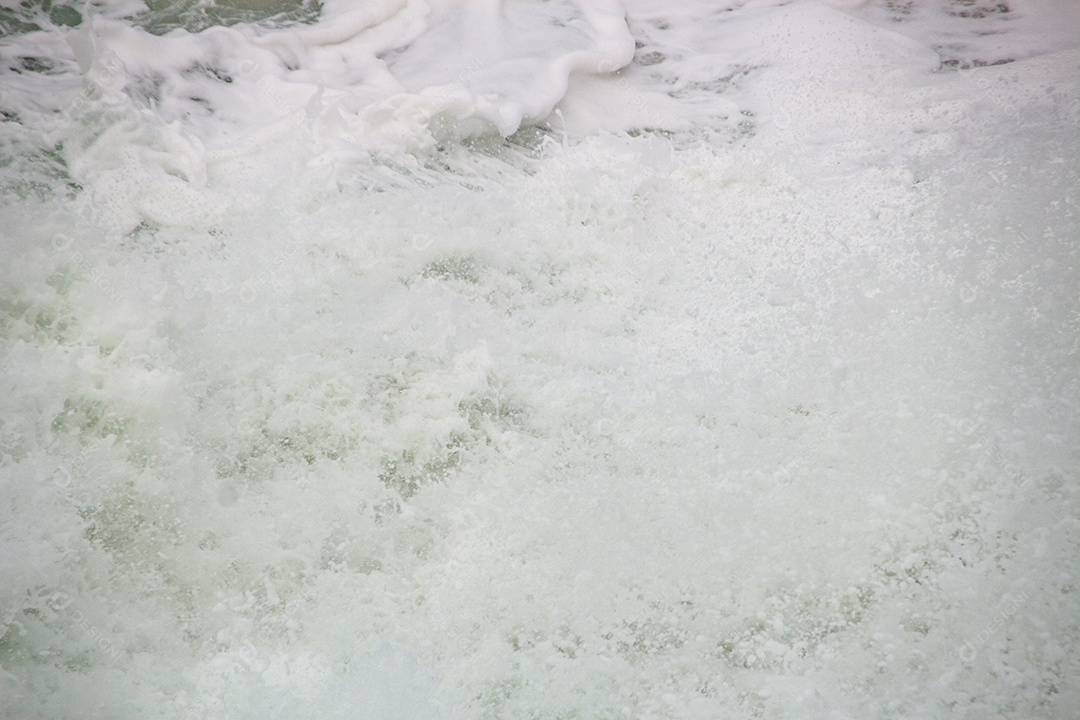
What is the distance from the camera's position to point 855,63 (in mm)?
3023

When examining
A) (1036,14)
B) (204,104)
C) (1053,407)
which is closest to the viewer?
(1053,407)

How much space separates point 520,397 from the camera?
1.94 m

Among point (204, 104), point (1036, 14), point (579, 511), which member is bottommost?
point (579, 511)

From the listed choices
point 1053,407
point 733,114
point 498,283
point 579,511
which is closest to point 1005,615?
point 1053,407

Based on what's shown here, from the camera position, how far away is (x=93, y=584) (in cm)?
160

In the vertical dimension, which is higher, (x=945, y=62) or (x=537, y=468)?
(x=945, y=62)

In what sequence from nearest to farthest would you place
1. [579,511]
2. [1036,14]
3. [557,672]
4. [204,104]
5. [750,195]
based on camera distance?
[557,672]
[579,511]
[750,195]
[204,104]
[1036,14]

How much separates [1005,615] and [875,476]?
1.12ft

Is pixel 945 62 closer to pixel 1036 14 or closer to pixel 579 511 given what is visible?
pixel 1036 14

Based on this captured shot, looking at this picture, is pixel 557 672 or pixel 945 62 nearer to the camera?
pixel 557 672

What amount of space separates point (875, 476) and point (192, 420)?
1449 millimetres

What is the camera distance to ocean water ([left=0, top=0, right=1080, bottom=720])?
1.54 meters

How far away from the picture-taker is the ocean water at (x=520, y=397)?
5.05 feet

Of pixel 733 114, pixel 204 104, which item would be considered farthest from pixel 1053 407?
pixel 204 104
